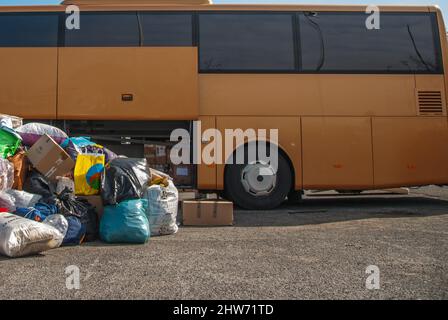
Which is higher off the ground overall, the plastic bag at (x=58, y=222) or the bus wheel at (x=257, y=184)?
the bus wheel at (x=257, y=184)

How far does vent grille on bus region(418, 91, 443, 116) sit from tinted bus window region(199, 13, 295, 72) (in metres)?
2.26

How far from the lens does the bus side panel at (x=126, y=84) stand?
6180 mm

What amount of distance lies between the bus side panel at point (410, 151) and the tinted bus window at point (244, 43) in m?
1.97

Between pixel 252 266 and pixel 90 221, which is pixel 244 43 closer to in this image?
pixel 90 221

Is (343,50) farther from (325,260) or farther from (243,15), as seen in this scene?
(325,260)

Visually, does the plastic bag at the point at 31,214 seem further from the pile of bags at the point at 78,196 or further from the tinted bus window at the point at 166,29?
the tinted bus window at the point at 166,29

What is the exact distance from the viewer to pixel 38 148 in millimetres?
4328

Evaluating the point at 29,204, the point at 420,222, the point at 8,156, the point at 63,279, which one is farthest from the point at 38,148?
the point at 420,222

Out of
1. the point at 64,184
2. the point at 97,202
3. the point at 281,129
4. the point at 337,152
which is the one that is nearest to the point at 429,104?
the point at 337,152

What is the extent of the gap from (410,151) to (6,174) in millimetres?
5924

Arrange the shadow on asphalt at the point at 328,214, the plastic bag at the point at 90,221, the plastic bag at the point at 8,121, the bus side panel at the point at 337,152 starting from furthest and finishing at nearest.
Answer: the bus side panel at the point at 337,152 < the shadow on asphalt at the point at 328,214 < the plastic bag at the point at 8,121 < the plastic bag at the point at 90,221

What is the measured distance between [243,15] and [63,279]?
17.4 ft

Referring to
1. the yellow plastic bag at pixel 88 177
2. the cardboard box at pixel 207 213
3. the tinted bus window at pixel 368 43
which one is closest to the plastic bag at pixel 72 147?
the yellow plastic bag at pixel 88 177

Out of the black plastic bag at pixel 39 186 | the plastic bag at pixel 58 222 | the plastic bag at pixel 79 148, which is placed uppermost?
the plastic bag at pixel 79 148
